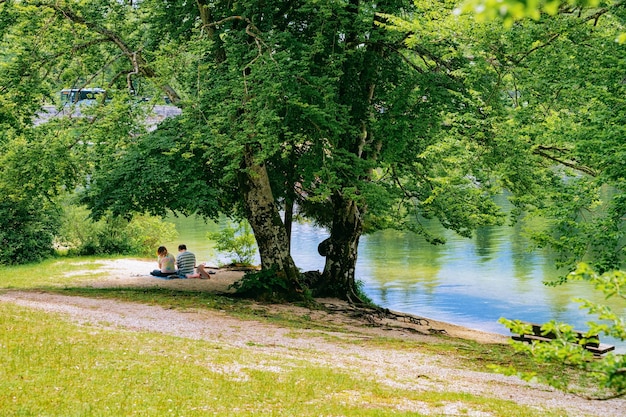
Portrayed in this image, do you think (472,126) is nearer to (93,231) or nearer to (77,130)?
(77,130)

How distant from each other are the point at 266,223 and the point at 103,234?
55.4 ft

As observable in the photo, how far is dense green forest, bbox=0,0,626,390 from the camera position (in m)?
14.2

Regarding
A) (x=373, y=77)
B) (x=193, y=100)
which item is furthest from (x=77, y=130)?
(x=373, y=77)

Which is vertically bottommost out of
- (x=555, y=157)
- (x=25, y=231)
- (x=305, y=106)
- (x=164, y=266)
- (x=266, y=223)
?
(x=164, y=266)

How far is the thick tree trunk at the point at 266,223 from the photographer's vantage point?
18891 mm

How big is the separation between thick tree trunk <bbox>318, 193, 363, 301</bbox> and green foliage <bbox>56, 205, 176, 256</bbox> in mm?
14251

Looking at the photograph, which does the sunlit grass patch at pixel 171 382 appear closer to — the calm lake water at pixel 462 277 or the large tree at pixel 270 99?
the large tree at pixel 270 99

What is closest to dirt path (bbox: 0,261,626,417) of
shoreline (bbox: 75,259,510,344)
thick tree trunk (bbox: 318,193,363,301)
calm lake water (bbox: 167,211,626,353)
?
shoreline (bbox: 75,259,510,344)

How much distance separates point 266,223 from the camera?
19.1 meters

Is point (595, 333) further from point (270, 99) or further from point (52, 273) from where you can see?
point (52, 273)

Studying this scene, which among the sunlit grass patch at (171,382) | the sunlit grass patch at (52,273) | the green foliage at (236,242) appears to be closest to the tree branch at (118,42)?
the sunlit grass patch at (52,273)

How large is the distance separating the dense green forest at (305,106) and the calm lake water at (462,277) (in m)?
5.47

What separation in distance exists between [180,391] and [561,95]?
33.1 ft

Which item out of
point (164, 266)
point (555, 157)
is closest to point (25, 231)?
point (164, 266)
